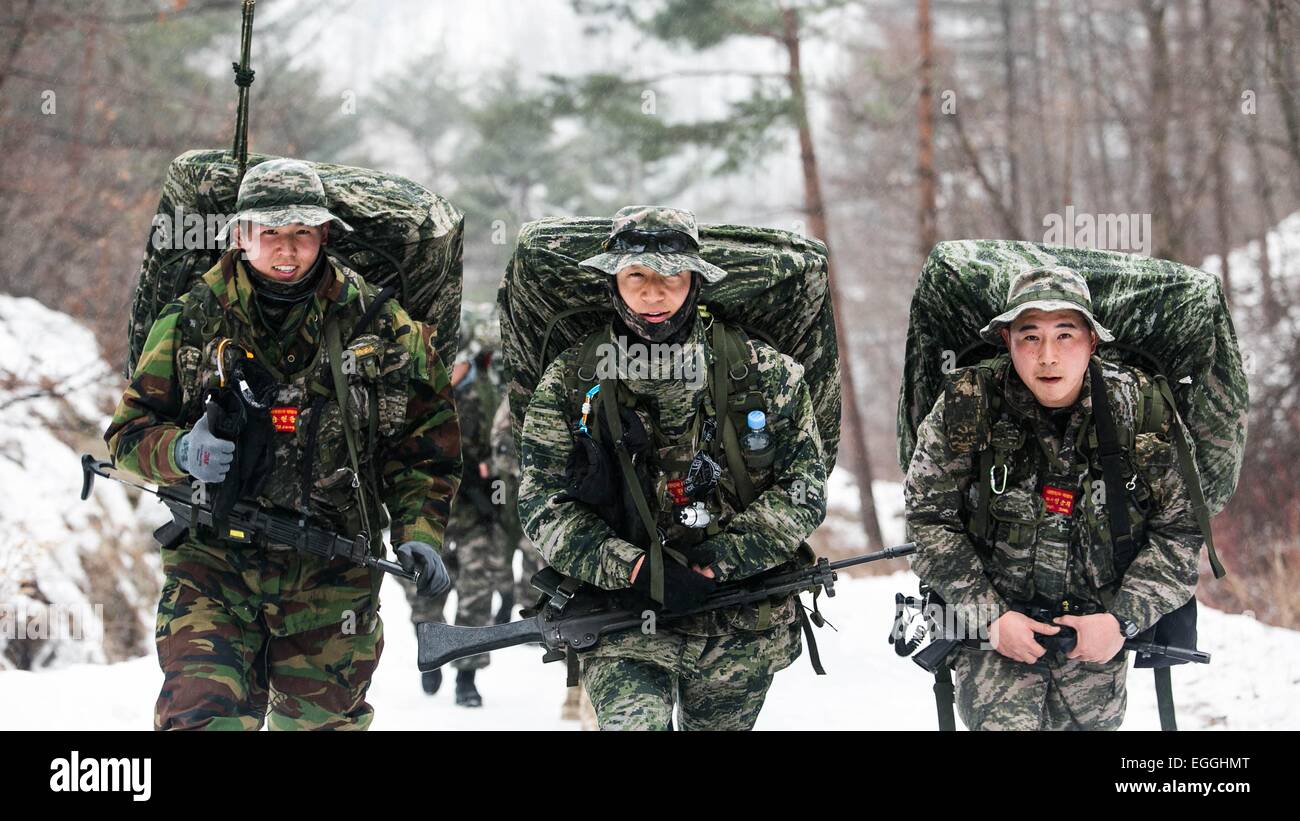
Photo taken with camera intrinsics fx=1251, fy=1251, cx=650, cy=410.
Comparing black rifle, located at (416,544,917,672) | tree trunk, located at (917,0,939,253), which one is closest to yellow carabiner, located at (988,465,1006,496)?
black rifle, located at (416,544,917,672)

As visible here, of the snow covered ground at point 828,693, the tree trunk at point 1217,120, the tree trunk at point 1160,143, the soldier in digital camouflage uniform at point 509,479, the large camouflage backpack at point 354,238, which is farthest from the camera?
the tree trunk at point 1160,143

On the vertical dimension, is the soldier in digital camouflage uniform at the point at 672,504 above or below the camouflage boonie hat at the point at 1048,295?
below

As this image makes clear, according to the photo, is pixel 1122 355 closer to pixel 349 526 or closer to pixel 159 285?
pixel 349 526

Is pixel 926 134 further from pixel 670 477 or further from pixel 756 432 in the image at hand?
pixel 670 477

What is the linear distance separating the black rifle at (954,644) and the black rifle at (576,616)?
0.87ft

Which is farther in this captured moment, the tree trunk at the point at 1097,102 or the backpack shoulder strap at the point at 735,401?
the tree trunk at the point at 1097,102

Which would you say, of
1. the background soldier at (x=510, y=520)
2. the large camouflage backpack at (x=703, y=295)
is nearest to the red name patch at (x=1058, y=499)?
the large camouflage backpack at (x=703, y=295)

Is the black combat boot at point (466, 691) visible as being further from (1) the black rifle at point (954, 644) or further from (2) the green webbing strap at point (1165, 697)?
(2) the green webbing strap at point (1165, 697)

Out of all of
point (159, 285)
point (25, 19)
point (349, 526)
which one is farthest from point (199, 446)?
point (25, 19)

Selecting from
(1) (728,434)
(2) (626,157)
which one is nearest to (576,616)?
(1) (728,434)

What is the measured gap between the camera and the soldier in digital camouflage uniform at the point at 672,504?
4082 mm

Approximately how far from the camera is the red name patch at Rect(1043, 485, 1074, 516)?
4195 mm

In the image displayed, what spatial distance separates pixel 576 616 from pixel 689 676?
1.42 ft

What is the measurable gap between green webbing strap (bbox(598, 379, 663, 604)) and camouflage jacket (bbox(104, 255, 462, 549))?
0.99m
